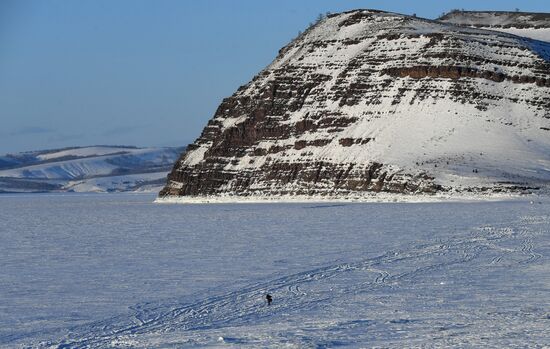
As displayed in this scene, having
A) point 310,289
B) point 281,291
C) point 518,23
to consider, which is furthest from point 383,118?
point 281,291

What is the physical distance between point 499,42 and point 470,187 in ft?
137

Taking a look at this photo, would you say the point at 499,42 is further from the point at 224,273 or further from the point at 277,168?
the point at 224,273

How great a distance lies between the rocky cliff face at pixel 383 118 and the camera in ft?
408

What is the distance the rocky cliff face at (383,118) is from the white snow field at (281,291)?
254 feet

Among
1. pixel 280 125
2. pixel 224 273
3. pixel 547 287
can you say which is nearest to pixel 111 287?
pixel 224 273

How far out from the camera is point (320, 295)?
2544 centimetres

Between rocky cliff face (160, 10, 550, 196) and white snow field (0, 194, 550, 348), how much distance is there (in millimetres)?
77371

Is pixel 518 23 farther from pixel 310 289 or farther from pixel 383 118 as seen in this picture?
pixel 310 289

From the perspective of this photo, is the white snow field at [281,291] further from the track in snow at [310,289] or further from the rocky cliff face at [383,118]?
the rocky cliff face at [383,118]

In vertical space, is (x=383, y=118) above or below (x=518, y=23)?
below

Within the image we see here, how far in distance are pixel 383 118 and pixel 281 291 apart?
11215 cm

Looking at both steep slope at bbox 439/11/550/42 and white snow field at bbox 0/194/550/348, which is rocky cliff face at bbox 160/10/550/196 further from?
white snow field at bbox 0/194/550/348

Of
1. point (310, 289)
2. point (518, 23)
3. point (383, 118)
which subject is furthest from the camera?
point (518, 23)

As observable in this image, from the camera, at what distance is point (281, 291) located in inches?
1029
